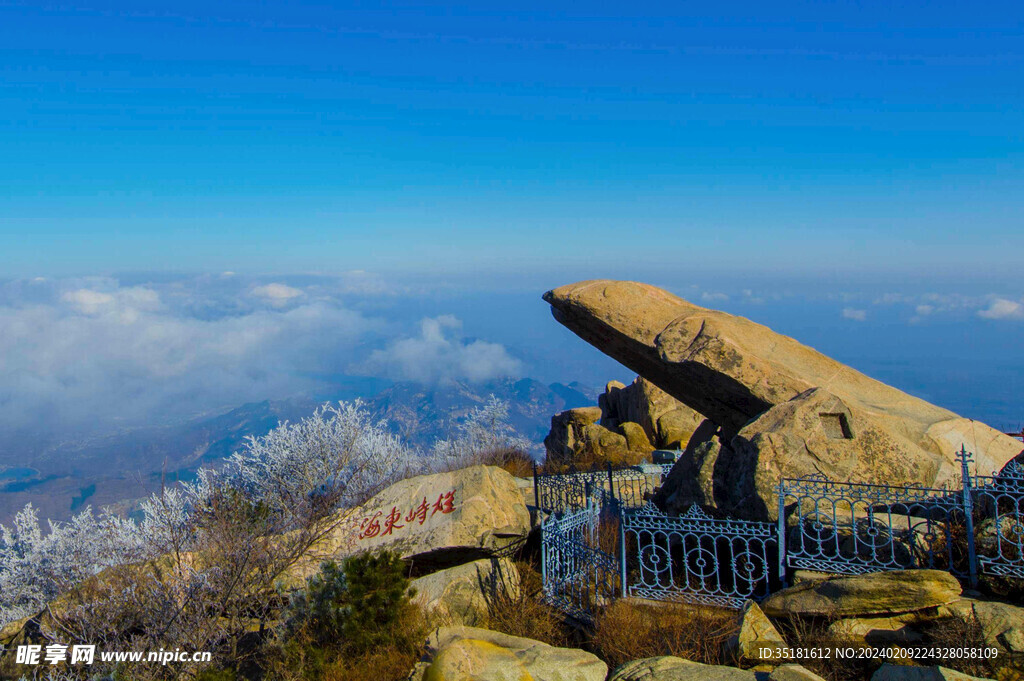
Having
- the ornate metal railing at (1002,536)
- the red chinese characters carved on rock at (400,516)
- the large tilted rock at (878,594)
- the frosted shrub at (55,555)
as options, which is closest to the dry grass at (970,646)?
the large tilted rock at (878,594)

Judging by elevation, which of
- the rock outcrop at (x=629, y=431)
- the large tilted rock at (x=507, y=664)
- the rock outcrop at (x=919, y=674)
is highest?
the rock outcrop at (x=919, y=674)

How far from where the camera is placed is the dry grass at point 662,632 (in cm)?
652

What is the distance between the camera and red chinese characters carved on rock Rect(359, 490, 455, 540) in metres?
10.5

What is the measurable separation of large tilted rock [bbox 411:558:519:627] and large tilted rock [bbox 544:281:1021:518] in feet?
9.57

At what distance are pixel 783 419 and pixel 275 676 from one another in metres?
7.74

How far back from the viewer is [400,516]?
11.0 meters

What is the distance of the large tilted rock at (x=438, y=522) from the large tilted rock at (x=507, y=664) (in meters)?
3.27

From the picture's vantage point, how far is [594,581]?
819 centimetres

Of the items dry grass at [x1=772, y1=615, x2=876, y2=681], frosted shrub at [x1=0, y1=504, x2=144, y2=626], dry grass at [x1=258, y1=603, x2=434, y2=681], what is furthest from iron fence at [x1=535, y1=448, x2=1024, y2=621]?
frosted shrub at [x1=0, y1=504, x2=144, y2=626]

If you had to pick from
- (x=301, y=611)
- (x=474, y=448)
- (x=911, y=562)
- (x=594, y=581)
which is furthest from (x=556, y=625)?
(x=474, y=448)

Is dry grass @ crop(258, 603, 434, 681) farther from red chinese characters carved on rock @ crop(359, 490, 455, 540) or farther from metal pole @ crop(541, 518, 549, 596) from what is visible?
red chinese characters carved on rock @ crop(359, 490, 455, 540)

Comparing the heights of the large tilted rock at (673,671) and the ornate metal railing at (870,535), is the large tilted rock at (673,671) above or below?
below

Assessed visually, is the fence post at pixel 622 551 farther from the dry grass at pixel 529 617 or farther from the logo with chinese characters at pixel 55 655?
the logo with chinese characters at pixel 55 655

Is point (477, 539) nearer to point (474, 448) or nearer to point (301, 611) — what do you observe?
point (301, 611)
